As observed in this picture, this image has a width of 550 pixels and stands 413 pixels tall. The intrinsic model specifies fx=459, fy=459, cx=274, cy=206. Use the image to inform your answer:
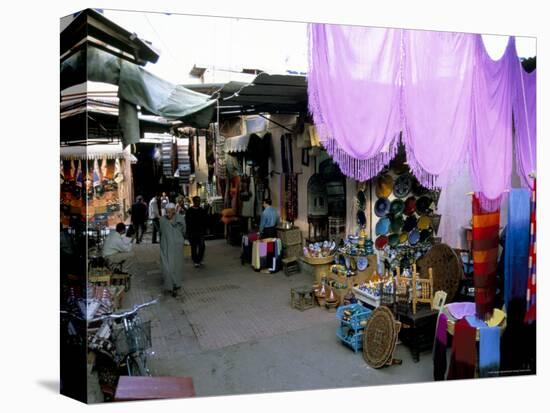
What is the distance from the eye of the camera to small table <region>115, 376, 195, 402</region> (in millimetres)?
3652

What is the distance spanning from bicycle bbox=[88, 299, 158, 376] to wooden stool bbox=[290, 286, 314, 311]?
8.76 feet

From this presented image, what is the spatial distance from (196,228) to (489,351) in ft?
17.6

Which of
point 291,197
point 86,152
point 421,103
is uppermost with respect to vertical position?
point 421,103

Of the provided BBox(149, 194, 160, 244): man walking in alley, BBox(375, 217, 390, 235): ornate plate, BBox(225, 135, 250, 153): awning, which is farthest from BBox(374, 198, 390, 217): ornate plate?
Answer: BBox(225, 135, 250, 153): awning

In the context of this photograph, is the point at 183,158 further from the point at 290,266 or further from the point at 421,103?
the point at 421,103

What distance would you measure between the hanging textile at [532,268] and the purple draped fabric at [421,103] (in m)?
0.36

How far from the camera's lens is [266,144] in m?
9.87

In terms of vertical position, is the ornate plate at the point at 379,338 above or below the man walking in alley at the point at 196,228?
below

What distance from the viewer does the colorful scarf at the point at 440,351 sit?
15.1 feet

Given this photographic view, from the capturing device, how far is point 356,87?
162 inches

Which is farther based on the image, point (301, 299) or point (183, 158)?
point (183, 158)

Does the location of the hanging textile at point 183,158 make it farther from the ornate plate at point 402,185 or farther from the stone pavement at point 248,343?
the ornate plate at point 402,185

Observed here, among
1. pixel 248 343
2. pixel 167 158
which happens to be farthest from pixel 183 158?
pixel 248 343


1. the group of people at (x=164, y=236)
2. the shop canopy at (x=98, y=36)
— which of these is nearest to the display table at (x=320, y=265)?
the group of people at (x=164, y=236)
